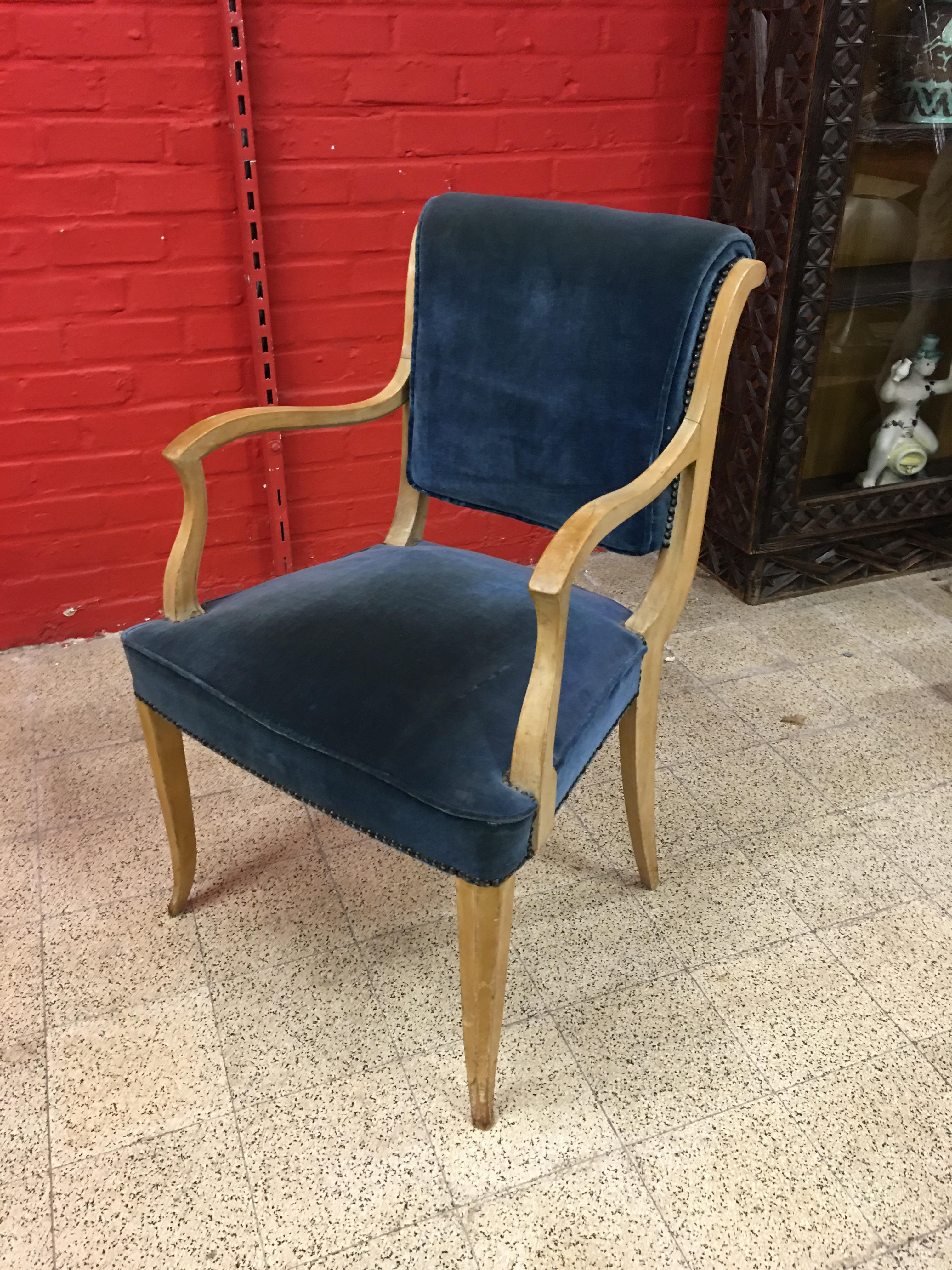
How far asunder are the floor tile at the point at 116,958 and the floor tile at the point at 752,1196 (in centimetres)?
66

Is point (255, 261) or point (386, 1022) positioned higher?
point (255, 261)

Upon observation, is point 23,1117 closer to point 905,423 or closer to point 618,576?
point 618,576

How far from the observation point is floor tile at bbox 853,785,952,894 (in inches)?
61.2

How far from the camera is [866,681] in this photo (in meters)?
2.02

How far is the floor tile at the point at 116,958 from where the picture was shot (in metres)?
1.33

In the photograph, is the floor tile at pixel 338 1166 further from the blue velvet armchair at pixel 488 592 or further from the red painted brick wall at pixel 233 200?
→ the red painted brick wall at pixel 233 200

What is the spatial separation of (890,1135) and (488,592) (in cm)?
80

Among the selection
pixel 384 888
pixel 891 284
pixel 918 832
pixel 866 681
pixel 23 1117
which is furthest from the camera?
pixel 891 284

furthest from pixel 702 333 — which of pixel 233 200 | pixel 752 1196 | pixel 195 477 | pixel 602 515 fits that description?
pixel 233 200

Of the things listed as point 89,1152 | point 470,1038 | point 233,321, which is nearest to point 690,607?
point 233,321

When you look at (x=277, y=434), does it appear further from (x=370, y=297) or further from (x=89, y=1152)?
(x=89, y=1152)

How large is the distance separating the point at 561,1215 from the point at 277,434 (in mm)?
1487

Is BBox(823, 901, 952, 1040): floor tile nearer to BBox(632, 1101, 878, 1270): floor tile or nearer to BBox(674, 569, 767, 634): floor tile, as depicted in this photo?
BBox(632, 1101, 878, 1270): floor tile

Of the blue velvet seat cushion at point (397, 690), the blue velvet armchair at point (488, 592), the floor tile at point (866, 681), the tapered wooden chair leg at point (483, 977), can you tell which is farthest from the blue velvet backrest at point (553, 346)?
the floor tile at point (866, 681)
